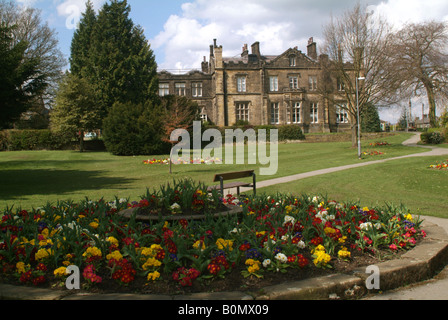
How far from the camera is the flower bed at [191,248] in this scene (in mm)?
4504

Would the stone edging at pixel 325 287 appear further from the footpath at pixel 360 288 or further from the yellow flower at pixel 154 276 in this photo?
the yellow flower at pixel 154 276

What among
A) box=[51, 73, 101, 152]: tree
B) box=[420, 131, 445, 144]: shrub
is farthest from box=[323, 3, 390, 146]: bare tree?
box=[51, 73, 101, 152]: tree

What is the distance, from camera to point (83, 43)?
4559 cm

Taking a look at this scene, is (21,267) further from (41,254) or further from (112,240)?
(112,240)

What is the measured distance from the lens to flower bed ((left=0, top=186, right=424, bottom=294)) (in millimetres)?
4504

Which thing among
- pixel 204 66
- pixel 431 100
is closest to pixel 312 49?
pixel 204 66

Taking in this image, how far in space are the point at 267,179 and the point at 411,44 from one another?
34.0m

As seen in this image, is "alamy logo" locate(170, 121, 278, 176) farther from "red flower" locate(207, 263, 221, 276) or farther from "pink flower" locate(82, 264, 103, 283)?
"pink flower" locate(82, 264, 103, 283)

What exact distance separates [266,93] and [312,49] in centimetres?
1144

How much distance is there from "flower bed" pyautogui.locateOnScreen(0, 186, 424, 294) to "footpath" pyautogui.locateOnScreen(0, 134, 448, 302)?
0.34m

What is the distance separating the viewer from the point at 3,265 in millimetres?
4805

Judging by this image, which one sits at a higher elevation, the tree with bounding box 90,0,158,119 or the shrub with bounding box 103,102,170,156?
the tree with bounding box 90,0,158,119

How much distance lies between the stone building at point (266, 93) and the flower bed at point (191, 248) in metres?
48.4

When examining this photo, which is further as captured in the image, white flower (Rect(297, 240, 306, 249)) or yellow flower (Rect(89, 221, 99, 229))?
yellow flower (Rect(89, 221, 99, 229))
